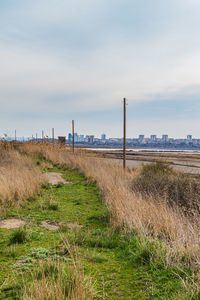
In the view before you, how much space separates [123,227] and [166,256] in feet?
5.62

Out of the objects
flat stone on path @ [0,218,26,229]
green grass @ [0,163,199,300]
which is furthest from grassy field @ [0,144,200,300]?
flat stone on path @ [0,218,26,229]

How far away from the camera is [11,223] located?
575 cm

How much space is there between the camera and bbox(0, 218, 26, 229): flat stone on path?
18.1 ft

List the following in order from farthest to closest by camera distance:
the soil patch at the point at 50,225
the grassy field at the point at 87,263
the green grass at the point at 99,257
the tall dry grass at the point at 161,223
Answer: the soil patch at the point at 50,225
the tall dry grass at the point at 161,223
the green grass at the point at 99,257
the grassy field at the point at 87,263

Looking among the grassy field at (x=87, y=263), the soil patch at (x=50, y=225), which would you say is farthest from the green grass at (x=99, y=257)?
the soil patch at (x=50, y=225)

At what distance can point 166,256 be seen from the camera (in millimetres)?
3543

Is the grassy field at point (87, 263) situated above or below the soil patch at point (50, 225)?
above

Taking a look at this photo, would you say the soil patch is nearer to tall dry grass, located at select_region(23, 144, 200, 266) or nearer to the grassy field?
the grassy field

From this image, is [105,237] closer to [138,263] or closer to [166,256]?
[138,263]

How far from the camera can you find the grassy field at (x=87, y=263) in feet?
9.09

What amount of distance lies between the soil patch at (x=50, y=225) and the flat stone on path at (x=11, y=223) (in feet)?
1.40

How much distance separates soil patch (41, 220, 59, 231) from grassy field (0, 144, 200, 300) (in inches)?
1.9

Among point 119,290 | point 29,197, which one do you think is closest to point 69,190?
point 29,197

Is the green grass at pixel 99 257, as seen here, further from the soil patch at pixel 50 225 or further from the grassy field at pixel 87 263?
the soil patch at pixel 50 225
